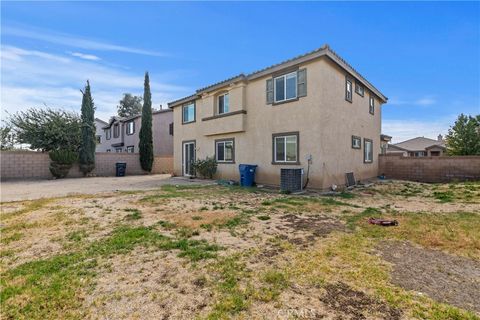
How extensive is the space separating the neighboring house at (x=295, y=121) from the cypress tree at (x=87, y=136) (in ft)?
29.0

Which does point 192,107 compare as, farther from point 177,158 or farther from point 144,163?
point 144,163

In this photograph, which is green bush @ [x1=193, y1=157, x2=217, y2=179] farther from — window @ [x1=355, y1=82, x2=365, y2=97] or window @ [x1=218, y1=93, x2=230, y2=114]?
window @ [x1=355, y1=82, x2=365, y2=97]

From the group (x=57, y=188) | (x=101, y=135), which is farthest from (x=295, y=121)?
(x=101, y=135)

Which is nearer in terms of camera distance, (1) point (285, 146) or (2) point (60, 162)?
(1) point (285, 146)

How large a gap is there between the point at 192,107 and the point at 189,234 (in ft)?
44.8

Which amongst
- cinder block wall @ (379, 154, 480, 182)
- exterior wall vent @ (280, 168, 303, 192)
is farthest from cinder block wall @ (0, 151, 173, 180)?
cinder block wall @ (379, 154, 480, 182)

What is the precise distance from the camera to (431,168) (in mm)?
14727

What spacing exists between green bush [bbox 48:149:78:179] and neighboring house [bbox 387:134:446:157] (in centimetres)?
3913

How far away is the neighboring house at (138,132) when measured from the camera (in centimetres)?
2781

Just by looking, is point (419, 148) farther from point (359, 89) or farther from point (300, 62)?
point (300, 62)

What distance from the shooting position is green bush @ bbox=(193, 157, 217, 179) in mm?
14977

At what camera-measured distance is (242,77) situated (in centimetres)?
1295

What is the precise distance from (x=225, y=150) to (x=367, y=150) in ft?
28.8

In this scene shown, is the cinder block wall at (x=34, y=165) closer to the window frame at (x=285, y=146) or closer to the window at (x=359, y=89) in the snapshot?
the window frame at (x=285, y=146)
